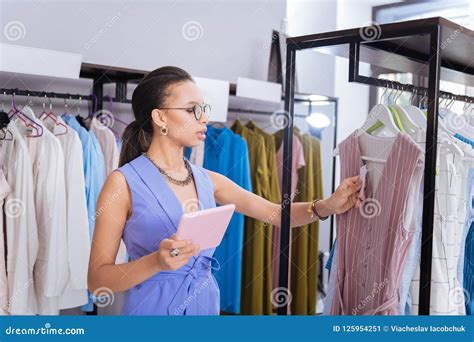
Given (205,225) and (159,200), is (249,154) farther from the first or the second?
(205,225)

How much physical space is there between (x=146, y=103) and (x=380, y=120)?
2.03ft

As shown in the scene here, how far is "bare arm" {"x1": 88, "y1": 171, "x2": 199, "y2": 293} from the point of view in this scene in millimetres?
1421

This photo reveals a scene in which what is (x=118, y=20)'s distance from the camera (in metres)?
2.91

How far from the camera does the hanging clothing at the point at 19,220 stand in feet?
7.06

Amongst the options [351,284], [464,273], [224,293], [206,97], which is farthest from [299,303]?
[351,284]

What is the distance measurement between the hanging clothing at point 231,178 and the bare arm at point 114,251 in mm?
1351

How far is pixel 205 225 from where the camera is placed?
1.40m

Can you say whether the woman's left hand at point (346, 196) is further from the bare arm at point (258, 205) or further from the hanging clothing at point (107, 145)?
the hanging clothing at point (107, 145)
